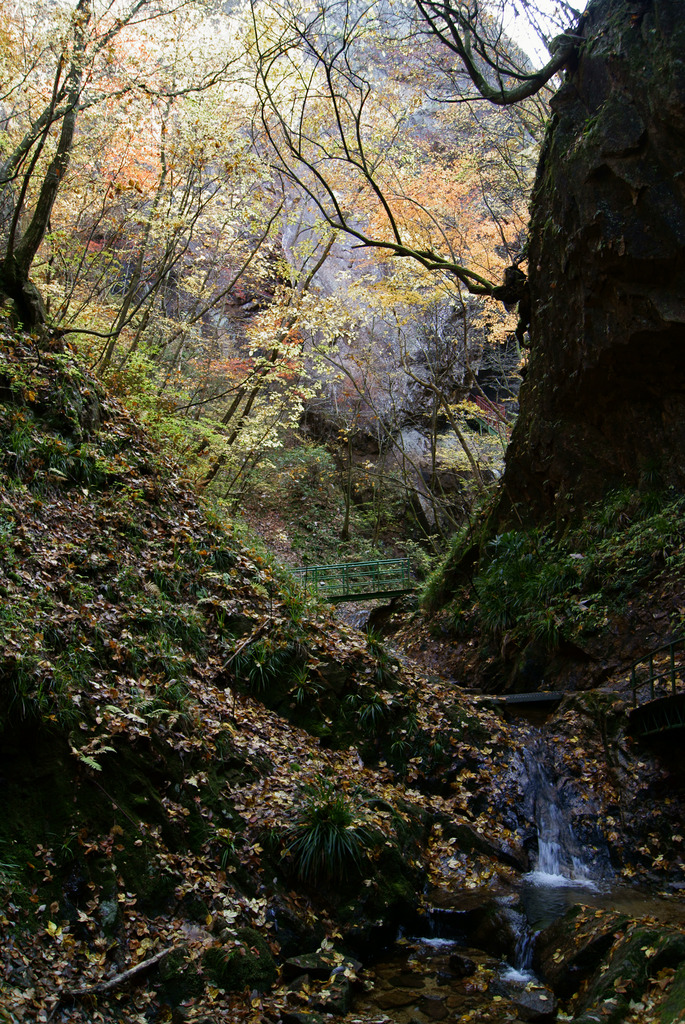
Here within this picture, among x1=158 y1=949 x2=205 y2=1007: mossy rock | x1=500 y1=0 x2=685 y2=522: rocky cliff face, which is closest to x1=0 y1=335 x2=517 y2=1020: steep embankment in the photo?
x1=158 y1=949 x2=205 y2=1007: mossy rock

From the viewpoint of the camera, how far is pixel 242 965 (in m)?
4.43

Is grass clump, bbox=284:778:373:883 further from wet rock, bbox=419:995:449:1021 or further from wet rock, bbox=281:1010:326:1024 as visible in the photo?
wet rock, bbox=281:1010:326:1024

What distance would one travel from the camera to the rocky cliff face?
27.6ft

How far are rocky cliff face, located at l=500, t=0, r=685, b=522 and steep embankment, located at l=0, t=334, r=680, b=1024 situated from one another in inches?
173

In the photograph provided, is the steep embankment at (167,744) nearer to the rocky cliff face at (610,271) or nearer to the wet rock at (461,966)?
the wet rock at (461,966)

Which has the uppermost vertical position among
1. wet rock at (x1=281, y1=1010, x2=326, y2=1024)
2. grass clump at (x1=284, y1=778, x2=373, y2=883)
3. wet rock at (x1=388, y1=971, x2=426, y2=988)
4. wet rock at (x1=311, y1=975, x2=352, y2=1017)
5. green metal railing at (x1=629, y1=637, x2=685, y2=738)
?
green metal railing at (x1=629, y1=637, x2=685, y2=738)

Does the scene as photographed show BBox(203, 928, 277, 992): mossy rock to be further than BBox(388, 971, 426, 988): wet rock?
No

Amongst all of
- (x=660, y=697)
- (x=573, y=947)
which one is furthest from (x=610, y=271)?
(x=573, y=947)

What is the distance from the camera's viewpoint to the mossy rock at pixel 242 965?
4.30 meters

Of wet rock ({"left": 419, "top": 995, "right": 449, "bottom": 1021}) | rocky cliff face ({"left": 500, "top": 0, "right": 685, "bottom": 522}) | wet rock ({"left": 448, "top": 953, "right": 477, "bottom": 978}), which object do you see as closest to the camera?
wet rock ({"left": 419, "top": 995, "right": 449, "bottom": 1021})

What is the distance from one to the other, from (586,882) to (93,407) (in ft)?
27.6

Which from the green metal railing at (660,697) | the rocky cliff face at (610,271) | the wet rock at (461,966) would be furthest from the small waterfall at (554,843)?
the rocky cliff face at (610,271)

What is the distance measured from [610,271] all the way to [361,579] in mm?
11265

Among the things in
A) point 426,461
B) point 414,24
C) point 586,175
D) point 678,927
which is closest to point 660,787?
point 678,927
